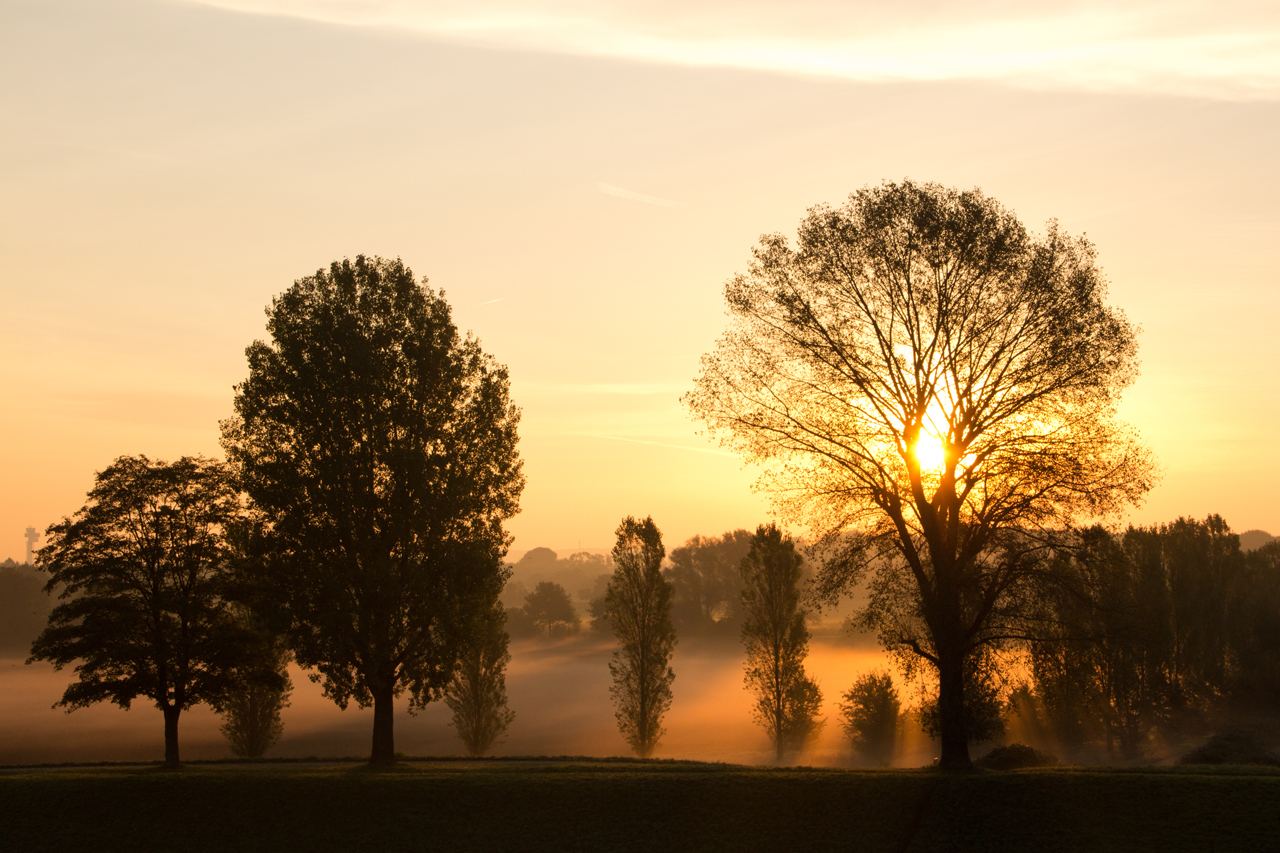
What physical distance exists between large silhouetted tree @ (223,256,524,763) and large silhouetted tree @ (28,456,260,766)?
4.53m

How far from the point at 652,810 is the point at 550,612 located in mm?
107113

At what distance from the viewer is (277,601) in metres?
28.2

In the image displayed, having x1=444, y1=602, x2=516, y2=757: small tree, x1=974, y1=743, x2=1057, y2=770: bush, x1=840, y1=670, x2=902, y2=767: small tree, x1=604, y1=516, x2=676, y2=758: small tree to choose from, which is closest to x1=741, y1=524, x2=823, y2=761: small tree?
x1=840, y1=670, x2=902, y2=767: small tree

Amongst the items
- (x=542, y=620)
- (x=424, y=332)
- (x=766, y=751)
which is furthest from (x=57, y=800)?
(x=542, y=620)

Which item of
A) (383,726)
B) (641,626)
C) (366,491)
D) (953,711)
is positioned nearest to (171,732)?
(383,726)

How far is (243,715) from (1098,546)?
4090cm

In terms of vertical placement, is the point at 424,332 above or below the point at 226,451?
above

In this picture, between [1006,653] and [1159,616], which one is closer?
[1006,653]

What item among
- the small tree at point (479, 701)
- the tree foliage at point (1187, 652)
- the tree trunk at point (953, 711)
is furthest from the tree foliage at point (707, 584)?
the tree trunk at point (953, 711)

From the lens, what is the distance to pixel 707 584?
125m

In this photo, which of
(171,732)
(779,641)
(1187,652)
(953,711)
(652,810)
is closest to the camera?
(652,810)

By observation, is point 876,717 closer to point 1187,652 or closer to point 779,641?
point 779,641

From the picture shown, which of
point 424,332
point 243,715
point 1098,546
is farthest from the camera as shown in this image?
point 243,715

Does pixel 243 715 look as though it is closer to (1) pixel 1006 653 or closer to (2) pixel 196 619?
(2) pixel 196 619
